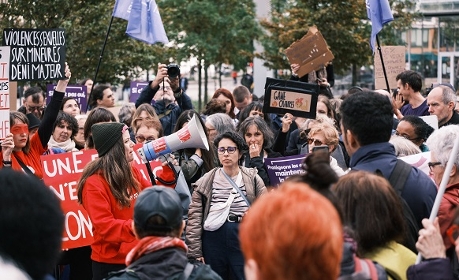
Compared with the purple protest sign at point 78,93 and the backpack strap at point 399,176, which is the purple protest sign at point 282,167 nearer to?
the backpack strap at point 399,176

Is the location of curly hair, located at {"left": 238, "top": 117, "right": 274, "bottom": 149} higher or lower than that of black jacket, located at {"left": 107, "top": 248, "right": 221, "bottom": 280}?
higher

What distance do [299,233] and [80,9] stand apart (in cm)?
1735

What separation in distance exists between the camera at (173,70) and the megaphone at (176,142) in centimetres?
→ 352

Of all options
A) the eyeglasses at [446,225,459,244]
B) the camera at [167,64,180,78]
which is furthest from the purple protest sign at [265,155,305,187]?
the eyeglasses at [446,225,459,244]

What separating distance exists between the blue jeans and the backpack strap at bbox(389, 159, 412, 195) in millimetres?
2496

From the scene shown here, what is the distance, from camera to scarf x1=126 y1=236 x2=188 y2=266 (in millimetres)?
4062

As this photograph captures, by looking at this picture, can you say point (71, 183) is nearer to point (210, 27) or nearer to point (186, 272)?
point (186, 272)

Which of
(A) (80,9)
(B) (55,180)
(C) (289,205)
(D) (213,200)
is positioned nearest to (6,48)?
(B) (55,180)

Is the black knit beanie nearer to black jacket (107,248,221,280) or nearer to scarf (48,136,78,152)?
black jacket (107,248,221,280)

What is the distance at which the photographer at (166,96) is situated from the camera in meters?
10.9

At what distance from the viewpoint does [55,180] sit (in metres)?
8.00

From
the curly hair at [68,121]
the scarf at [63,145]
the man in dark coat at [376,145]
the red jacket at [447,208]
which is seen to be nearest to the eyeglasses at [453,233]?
the red jacket at [447,208]

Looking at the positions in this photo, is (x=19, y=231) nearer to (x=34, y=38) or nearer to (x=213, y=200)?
(x=213, y=200)

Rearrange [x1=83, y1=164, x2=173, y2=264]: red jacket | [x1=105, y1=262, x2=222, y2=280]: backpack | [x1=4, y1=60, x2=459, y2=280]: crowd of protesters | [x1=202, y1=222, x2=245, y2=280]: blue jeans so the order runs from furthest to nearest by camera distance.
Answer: [x1=202, y1=222, x2=245, y2=280]: blue jeans, [x1=83, y1=164, x2=173, y2=264]: red jacket, [x1=105, y1=262, x2=222, y2=280]: backpack, [x1=4, y1=60, x2=459, y2=280]: crowd of protesters
